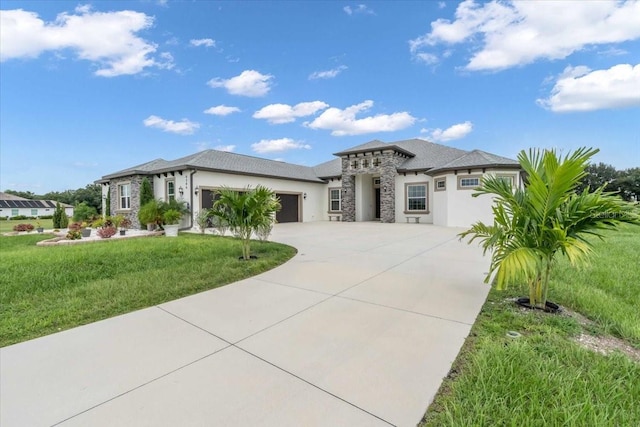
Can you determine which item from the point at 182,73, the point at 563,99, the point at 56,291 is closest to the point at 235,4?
the point at 182,73

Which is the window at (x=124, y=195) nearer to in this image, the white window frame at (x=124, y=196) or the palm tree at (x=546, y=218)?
the white window frame at (x=124, y=196)

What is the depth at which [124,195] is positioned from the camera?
1828cm

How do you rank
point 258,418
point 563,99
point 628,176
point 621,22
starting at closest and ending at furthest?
1. point 258,418
2. point 621,22
3. point 563,99
4. point 628,176

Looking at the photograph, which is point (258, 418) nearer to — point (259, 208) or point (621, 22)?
point (259, 208)

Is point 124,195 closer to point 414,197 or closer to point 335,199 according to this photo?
point 335,199

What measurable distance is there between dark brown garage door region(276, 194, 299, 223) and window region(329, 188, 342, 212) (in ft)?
10.4

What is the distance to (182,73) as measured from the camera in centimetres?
1510

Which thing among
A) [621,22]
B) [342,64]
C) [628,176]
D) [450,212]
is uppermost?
[342,64]

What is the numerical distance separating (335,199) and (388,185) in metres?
4.78

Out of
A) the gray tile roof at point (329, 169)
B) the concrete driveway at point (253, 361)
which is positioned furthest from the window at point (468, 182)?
the concrete driveway at point (253, 361)

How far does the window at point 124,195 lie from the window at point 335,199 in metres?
13.9

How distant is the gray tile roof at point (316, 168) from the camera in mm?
15444

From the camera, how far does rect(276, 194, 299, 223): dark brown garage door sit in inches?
784

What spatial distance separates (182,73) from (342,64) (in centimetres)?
882
